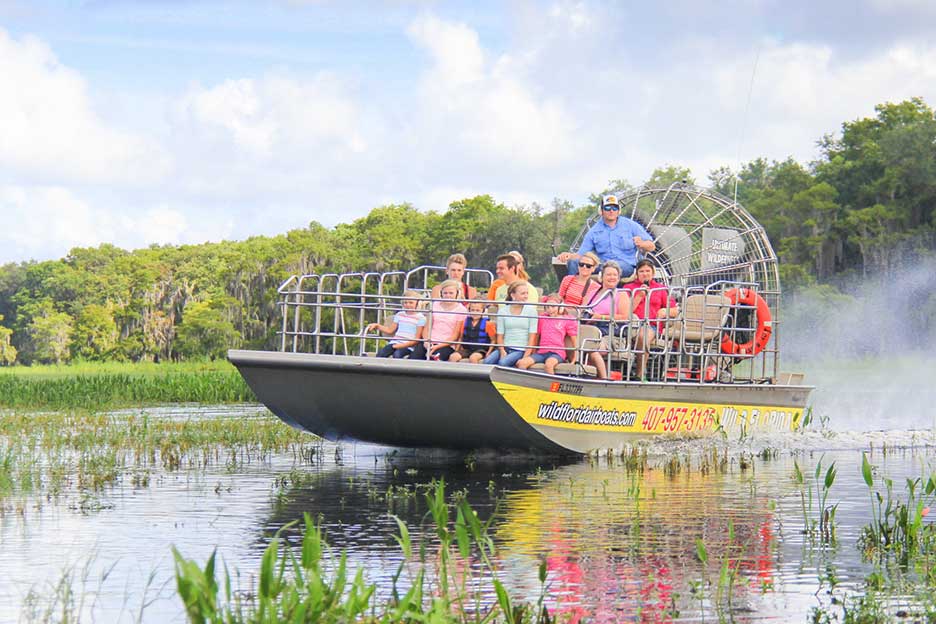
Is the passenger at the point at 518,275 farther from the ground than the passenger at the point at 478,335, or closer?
farther from the ground

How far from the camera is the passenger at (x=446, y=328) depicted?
50.2ft

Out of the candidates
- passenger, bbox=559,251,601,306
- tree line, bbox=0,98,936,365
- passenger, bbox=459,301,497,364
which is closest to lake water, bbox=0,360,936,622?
passenger, bbox=459,301,497,364

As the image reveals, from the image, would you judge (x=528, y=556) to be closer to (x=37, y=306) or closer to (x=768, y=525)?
(x=768, y=525)

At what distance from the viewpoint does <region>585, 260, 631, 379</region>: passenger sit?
15500 mm

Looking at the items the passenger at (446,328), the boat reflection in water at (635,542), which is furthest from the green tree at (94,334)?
the boat reflection in water at (635,542)

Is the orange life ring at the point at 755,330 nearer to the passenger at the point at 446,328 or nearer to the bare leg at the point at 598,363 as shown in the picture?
the bare leg at the point at 598,363

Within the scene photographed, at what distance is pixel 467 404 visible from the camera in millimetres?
14719

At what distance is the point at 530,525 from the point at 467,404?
11.8 feet

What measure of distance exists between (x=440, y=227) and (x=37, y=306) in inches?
1280

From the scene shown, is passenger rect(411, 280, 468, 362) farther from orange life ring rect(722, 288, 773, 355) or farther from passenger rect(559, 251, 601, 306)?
orange life ring rect(722, 288, 773, 355)

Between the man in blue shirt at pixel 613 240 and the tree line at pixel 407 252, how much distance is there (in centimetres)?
4065

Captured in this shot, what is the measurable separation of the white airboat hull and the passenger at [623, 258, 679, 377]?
0.53 meters

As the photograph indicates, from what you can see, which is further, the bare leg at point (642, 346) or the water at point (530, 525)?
the bare leg at point (642, 346)

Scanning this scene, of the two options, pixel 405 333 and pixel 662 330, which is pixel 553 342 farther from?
pixel 662 330
